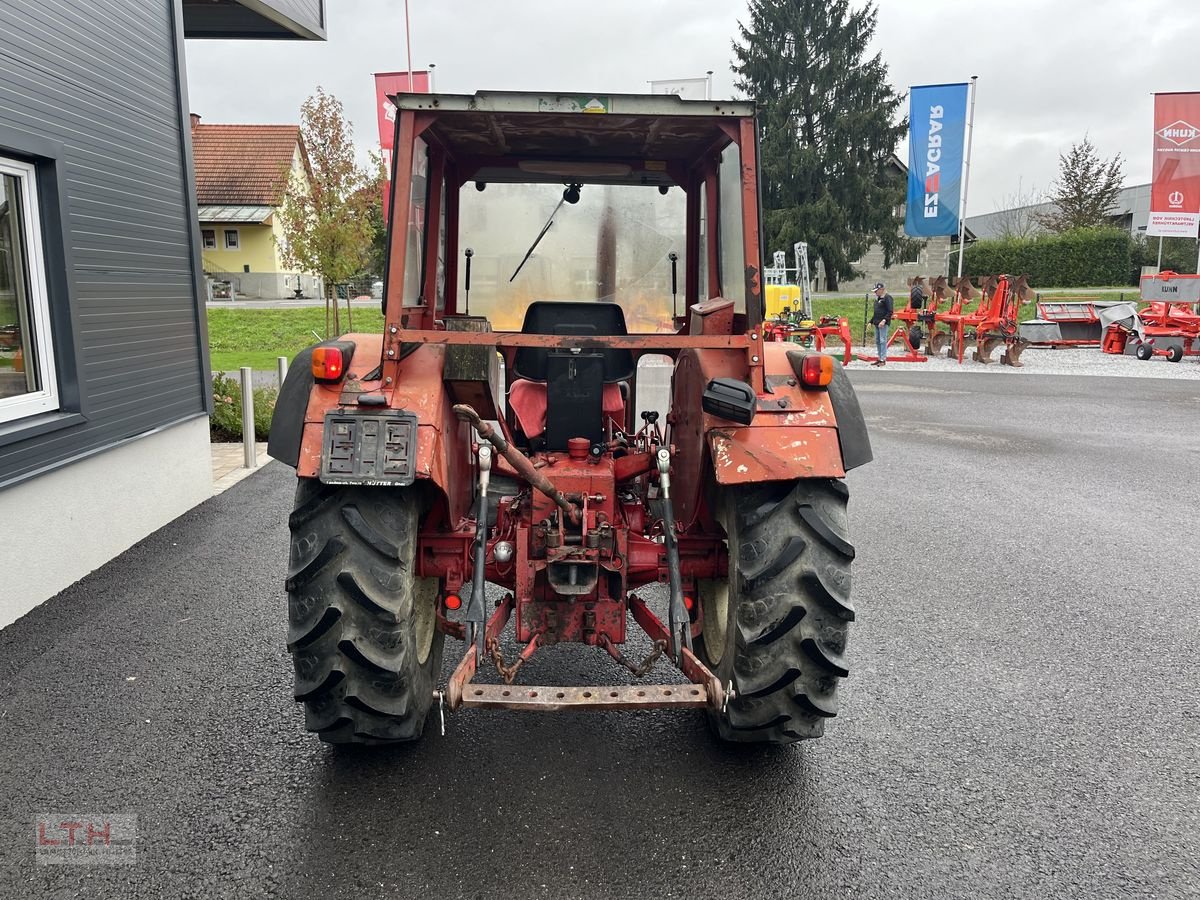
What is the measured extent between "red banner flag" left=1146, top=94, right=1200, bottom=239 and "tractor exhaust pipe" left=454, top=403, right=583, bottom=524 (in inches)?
899

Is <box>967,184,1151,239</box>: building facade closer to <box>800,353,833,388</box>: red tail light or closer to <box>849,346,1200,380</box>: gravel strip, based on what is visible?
<box>849,346,1200,380</box>: gravel strip

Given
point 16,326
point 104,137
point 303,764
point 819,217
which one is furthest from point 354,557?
point 819,217

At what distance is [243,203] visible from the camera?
4103cm

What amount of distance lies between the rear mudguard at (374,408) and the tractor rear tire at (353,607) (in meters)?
0.17

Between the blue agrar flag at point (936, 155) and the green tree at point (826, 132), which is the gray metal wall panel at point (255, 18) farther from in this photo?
the green tree at point (826, 132)

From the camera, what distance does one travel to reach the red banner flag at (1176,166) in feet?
68.0

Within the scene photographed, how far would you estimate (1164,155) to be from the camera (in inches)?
832

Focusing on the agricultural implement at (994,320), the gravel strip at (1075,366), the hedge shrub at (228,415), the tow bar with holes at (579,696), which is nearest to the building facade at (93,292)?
the hedge shrub at (228,415)

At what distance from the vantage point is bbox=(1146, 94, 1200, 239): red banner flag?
20.7 metres

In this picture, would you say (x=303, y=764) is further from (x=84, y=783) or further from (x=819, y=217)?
(x=819, y=217)

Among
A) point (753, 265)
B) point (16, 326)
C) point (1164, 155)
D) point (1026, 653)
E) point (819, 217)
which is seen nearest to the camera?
point (753, 265)

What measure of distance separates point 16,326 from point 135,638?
2081 millimetres

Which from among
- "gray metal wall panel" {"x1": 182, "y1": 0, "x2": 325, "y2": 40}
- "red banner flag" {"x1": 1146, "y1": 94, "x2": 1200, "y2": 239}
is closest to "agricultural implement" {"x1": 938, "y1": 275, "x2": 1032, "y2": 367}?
"red banner flag" {"x1": 1146, "y1": 94, "x2": 1200, "y2": 239}

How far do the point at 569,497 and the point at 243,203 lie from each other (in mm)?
42353
